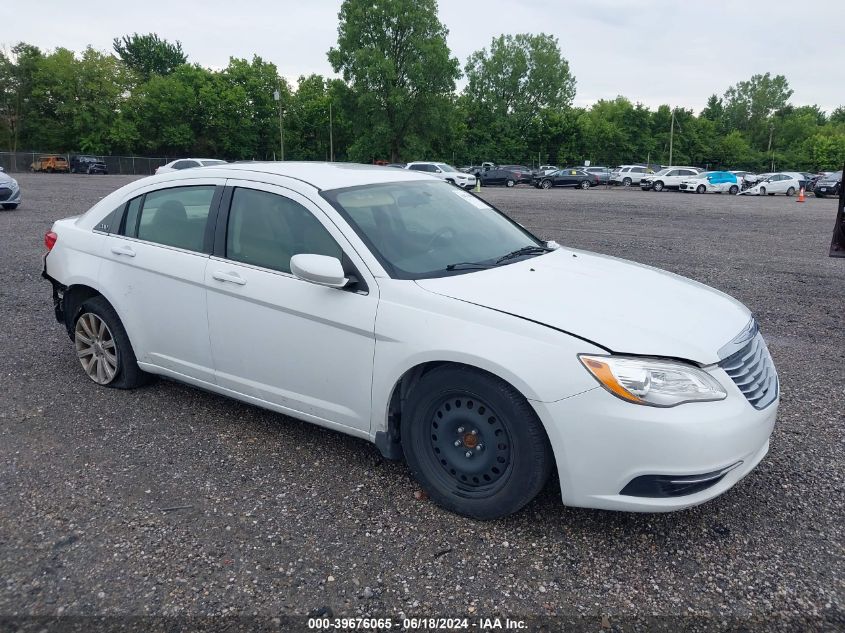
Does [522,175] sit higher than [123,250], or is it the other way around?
[123,250]

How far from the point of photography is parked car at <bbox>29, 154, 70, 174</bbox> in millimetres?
60969

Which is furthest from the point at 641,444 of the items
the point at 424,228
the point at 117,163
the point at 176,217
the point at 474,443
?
the point at 117,163

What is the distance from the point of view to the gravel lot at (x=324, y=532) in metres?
2.75

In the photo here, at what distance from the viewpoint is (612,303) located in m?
3.31

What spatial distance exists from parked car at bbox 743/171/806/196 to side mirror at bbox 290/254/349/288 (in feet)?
139

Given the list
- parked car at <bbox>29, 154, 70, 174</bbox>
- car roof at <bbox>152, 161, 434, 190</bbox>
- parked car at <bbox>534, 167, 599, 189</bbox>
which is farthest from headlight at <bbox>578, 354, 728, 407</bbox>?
parked car at <bbox>29, 154, 70, 174</bbox>

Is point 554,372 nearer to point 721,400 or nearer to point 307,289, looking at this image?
point 721,400

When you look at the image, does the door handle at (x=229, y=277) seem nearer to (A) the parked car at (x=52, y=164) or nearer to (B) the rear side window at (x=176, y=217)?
(B) the rear side window at (x=176, y=217)

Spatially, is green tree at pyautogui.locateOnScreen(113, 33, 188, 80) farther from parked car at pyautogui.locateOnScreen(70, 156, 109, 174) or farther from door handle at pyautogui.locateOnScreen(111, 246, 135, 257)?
door handle at pyautogui.locateOnScreen(111, 246, 135, 257)

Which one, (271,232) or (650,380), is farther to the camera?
(271,232)

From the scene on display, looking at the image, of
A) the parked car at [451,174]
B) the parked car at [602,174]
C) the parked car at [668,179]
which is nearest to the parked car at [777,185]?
the parked car at [668,179]

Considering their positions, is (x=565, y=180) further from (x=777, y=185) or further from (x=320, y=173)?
(x=320, y=173)

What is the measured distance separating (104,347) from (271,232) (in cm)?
176

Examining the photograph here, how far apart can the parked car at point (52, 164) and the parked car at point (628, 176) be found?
46.7 m
